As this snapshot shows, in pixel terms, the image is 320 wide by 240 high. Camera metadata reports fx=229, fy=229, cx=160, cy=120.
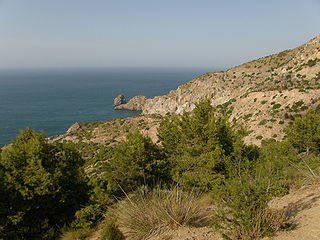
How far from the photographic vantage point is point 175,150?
1753 cm

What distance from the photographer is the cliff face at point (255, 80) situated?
41406 millimetres

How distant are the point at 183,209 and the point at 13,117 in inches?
4349

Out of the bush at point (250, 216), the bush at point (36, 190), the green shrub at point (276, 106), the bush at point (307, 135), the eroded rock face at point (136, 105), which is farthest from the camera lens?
the eroded rock face at point (136, 105)

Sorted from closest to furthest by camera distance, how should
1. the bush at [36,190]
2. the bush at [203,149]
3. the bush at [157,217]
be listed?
the bush at [157,217] < the bush at [36,190] < the bush at [203,149]

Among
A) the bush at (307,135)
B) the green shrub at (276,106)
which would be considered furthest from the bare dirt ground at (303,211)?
the green shrub at (276,106)

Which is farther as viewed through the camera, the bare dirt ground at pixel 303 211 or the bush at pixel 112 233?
the bush at pixel 112 233

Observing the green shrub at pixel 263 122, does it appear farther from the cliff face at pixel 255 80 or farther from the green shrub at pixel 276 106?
the cliff face at pixel 255 80

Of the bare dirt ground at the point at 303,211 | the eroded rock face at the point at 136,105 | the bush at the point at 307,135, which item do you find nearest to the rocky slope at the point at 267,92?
the bush at the point at 307,135

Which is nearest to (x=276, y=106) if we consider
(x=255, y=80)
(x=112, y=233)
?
(x=255, y=80)

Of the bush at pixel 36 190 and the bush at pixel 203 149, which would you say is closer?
the bush at pixel 36 190

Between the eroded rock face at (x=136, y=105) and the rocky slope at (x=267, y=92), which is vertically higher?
the rocky slope at (x=267, y=92)

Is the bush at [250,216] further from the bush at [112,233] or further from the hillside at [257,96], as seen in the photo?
the hillside at [257,96]

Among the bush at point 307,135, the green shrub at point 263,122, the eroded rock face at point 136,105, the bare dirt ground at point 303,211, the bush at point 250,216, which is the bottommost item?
the eroded rock face at point 136,105

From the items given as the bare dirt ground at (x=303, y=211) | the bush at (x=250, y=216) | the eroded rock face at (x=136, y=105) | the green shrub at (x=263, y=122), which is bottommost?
the eroded rock face at (x=136, y=105)
